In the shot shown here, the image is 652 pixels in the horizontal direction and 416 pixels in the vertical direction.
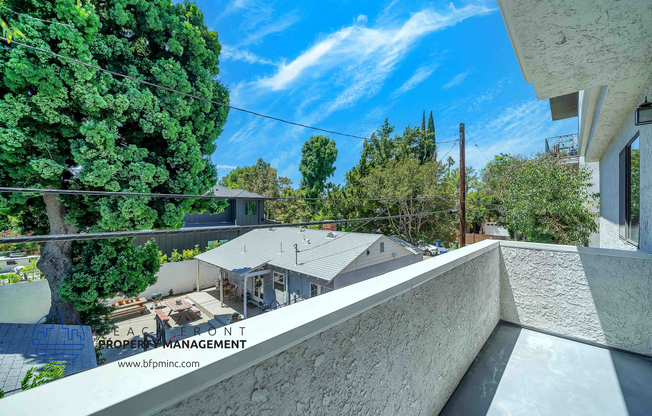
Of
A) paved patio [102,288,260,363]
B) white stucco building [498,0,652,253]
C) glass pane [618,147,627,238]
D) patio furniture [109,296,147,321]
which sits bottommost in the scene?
paved patio [102,288,260,363]

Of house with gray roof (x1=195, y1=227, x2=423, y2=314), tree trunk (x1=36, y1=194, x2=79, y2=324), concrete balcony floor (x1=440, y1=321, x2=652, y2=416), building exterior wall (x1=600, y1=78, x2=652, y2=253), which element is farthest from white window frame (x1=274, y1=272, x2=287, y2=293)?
building exterior wall (x1=600, y1=78, x2=652, y2=253)

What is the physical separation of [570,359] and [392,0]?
1340cm

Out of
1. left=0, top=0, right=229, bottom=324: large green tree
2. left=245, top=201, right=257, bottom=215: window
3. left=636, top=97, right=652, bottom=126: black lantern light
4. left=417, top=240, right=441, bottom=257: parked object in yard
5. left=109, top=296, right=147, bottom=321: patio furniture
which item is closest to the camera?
left=636, top=97, right=652, bottom=126: black lantern light

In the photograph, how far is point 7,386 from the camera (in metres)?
3.29

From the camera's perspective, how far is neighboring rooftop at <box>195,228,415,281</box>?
10344 millimetres

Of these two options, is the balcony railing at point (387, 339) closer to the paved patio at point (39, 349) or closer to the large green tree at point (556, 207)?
the paved patio at point (39, 349)

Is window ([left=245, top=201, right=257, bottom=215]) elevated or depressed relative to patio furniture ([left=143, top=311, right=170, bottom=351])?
elevated

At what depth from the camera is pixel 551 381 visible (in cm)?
254

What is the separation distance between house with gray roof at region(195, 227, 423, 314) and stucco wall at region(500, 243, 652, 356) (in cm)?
618

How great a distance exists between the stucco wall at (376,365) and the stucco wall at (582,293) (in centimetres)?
123

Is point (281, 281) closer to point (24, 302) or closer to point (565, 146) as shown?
point (24, 302)

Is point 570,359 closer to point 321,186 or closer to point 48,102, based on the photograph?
point 48,102

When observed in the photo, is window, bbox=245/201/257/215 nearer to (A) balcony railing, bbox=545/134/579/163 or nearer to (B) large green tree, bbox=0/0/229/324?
(B) large green tree, bbox=0/0/229/324

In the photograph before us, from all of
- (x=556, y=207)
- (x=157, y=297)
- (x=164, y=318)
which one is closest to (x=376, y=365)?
(x=556, y=207)
